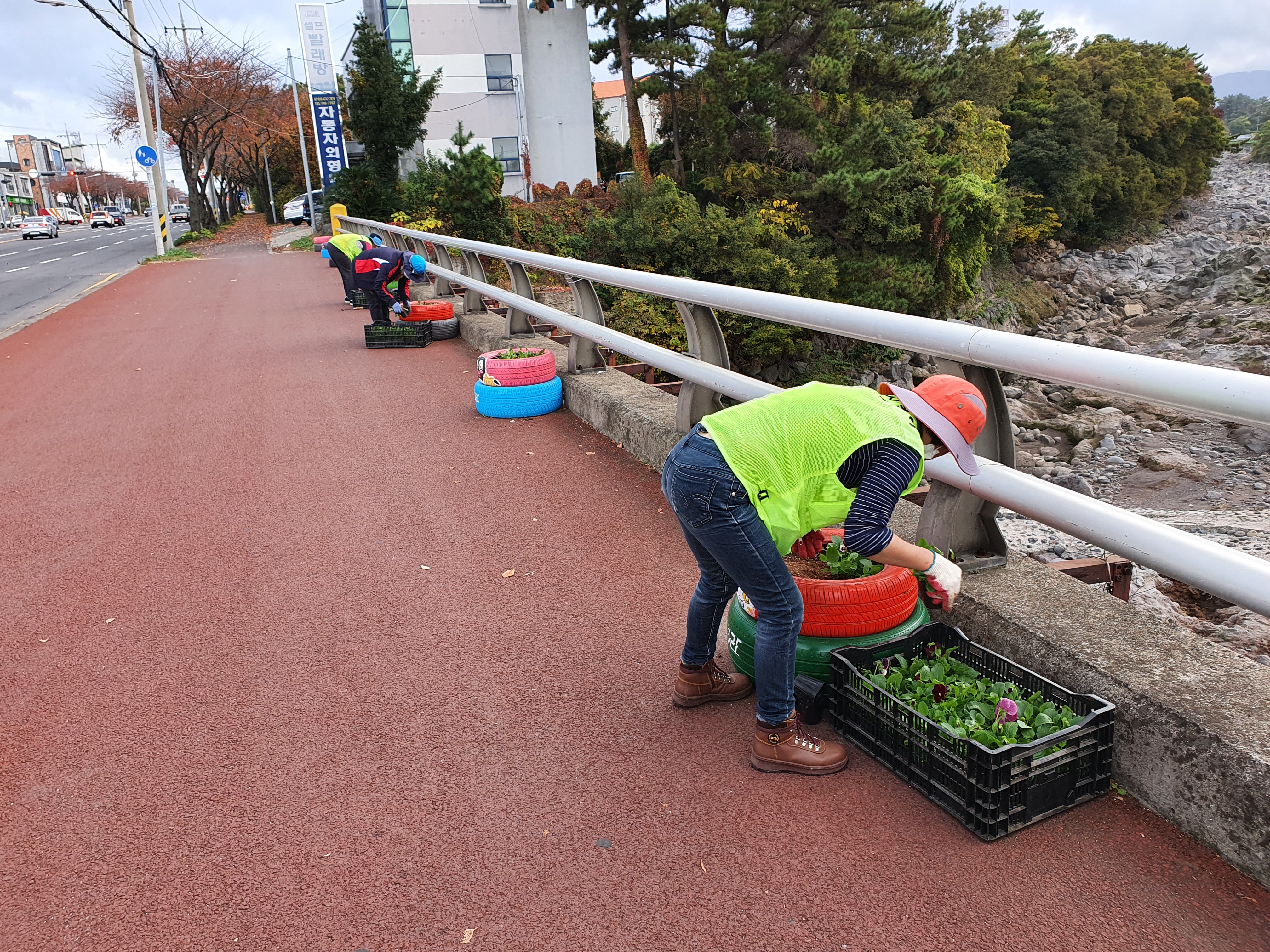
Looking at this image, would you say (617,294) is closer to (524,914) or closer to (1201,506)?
(1201,506)

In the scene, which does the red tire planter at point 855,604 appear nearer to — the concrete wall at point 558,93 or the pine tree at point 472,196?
the pine tree at point 472,196

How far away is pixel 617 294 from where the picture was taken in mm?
25062

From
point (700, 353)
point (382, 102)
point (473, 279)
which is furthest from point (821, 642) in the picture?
point (382, 102)

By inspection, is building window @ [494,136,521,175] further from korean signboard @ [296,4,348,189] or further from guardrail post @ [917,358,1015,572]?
guardrail post @ [917,358,1015,572]

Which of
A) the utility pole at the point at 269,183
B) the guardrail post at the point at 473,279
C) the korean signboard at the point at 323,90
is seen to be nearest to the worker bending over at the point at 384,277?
the guardrail post at the point at 473,279

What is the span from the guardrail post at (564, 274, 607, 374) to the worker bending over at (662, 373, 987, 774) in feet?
Answer: 14.0

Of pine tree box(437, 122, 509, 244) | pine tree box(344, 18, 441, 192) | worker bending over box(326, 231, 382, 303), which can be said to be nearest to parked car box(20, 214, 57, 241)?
pine tree box(344, 18, 441, 192)

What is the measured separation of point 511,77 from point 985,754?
44.6 m

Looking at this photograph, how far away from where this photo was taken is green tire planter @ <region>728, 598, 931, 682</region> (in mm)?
3109

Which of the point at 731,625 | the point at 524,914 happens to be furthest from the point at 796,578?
the point at 524,914

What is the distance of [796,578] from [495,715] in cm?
116

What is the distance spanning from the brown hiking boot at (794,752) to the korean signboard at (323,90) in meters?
36.9

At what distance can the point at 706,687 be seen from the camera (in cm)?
325

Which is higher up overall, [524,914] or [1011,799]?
[1011,799]
